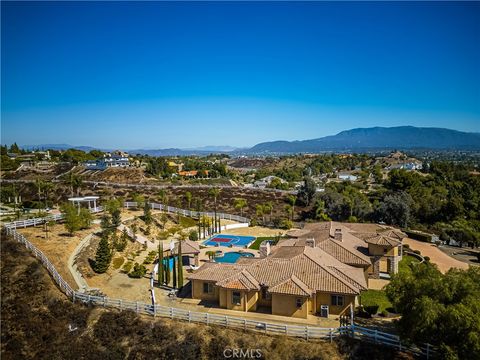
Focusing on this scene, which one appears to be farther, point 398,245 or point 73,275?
point 398,245

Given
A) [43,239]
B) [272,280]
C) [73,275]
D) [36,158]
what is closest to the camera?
[272,280]

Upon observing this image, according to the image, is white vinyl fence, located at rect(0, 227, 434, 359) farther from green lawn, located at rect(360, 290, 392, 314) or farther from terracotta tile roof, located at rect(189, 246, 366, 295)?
green lawn, located at rect(360, 290, 392, 314)

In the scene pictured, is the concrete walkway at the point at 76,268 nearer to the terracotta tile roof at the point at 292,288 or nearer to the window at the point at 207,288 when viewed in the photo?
the window at the point at 207,288

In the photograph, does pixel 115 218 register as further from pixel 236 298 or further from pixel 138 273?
pixel 236 298

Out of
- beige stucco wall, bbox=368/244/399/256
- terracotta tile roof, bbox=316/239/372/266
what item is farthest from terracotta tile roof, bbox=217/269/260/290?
beige stucco wall, bbox=368/244/399/256

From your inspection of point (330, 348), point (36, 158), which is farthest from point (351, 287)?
point (36, 158)

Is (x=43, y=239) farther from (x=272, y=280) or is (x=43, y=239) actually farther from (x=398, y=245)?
(x=398, y=245)

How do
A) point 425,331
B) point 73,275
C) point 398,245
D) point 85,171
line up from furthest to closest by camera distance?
1. point 85,171
2. point 398,245
3. point 73,275
4. point 425,331

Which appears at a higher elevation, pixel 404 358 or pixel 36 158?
pixel 36 158
